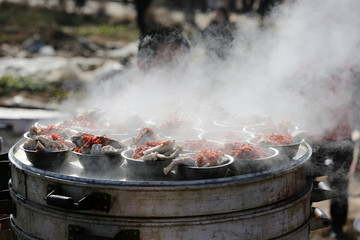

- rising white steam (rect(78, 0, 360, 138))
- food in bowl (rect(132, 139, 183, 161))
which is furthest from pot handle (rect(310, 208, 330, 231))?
rising white steam (rect(78, 0, 360, 138))

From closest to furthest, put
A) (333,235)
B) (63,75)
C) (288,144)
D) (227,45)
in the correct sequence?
(288,144) → (333,235) → (227,45) → (63,75)

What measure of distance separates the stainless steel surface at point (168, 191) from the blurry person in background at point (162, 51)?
280cm

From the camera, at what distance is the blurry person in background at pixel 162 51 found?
5.62 metres

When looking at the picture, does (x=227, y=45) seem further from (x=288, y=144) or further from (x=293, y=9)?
(x=288, y=144)

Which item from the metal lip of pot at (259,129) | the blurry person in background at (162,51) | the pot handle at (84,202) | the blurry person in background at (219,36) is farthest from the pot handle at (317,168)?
the blurry person in background at (219,36)

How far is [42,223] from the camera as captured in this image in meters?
3.08

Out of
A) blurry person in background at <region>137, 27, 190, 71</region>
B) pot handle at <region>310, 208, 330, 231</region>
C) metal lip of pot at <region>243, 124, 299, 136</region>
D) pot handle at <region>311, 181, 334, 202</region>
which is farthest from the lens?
blurry person in background at <region>137, 27, 190, 71</region>

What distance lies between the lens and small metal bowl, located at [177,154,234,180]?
9.23 feet

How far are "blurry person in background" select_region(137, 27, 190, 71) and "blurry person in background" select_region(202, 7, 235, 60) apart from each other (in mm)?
889

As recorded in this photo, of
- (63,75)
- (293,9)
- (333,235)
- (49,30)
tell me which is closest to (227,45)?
(293,9)

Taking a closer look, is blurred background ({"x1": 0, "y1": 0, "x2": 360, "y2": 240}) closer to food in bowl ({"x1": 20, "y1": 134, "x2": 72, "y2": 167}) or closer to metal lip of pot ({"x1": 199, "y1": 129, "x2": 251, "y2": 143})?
metal lip of pot ({"x1": 199, "y1": 129, "x2": 251, "y2": 143})

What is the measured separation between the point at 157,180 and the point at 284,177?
3.14 ft

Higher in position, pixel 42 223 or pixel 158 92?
pixel 158 92

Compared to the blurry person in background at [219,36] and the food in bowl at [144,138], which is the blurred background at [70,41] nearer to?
the blurry person in background at [219,36]
